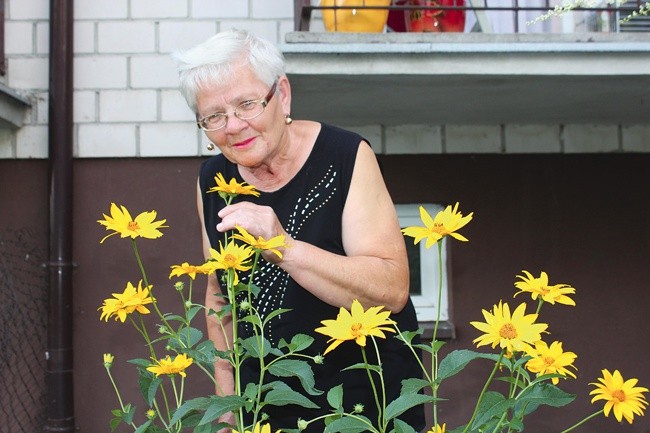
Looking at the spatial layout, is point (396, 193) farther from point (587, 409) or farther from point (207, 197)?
point (207, 197)

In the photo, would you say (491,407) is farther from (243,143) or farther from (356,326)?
(243,143)

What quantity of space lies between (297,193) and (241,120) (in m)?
0.25

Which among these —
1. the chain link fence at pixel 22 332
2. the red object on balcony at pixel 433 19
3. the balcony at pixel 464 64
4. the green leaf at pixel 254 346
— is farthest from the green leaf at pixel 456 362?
the chain link fence at pixel 22 332

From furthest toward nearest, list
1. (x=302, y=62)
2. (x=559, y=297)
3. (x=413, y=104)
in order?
(x=413, y=104)
(x=302, y=62)
(x=559, y=297)

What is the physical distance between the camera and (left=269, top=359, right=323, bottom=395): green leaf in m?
1.21

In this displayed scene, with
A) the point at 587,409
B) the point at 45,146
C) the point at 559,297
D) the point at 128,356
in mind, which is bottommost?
the point at 587,409

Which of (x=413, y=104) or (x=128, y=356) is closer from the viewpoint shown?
(x=413, y=104)

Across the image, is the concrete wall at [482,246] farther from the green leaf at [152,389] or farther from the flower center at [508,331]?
the flower center at [508,331]

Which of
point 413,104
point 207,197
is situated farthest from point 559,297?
point 413,104

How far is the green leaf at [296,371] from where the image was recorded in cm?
121

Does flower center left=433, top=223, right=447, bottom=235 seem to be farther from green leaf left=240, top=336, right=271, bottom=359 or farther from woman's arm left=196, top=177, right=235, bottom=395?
woman's arm left=196, top=177, right=235, bottom=395

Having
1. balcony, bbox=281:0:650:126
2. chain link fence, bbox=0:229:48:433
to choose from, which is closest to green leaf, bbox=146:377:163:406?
balcony, bbox=281:0:650:126

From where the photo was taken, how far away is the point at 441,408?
14.8ft

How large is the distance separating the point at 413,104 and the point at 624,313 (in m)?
1.63
